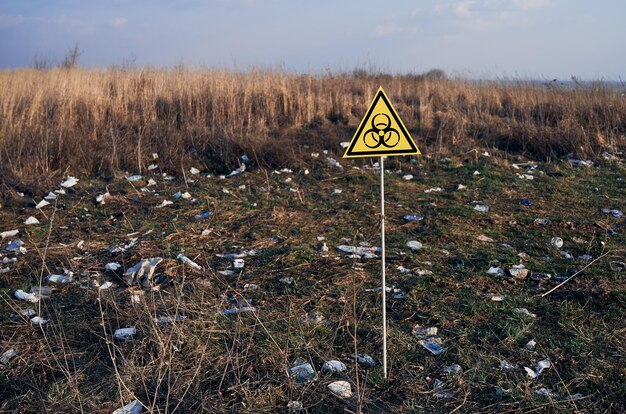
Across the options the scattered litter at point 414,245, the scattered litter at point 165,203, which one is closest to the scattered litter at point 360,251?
the scattered litter at point 414,245

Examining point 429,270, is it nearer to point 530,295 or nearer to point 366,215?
point 530,295

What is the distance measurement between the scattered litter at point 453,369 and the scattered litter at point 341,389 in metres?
0.51

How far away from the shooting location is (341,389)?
2943 millimetres

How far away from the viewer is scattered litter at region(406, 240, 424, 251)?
500cm

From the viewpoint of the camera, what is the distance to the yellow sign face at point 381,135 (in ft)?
10.0

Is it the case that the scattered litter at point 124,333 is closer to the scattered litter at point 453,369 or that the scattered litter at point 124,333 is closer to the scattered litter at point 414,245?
the scattered litter at point 453,369

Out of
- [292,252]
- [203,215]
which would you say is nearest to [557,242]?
[292,252]

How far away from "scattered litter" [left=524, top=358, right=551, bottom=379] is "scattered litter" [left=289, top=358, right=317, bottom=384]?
108cm

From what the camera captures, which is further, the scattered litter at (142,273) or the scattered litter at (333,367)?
the scattered litter at (142,273)

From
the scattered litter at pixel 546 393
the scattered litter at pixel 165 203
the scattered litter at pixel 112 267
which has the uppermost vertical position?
the scattered litter at pixel 165 203

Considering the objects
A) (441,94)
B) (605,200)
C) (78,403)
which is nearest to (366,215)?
(605,200)

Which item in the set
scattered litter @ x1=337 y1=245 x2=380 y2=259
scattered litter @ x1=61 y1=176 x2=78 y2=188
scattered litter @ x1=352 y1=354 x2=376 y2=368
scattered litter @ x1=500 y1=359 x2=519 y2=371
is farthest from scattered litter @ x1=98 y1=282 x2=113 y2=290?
scattered litter @ x1=61 y1=176 x2=78 y2=188

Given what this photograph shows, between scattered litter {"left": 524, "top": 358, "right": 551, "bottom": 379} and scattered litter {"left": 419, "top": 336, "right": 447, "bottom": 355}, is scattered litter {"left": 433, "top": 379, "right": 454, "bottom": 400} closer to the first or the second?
scattered litter {"left": 419, "top": 336, "right": 447, "bottom": 355}

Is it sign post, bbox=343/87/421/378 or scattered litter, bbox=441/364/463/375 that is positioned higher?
sign post, bbox=343/87/421/378
